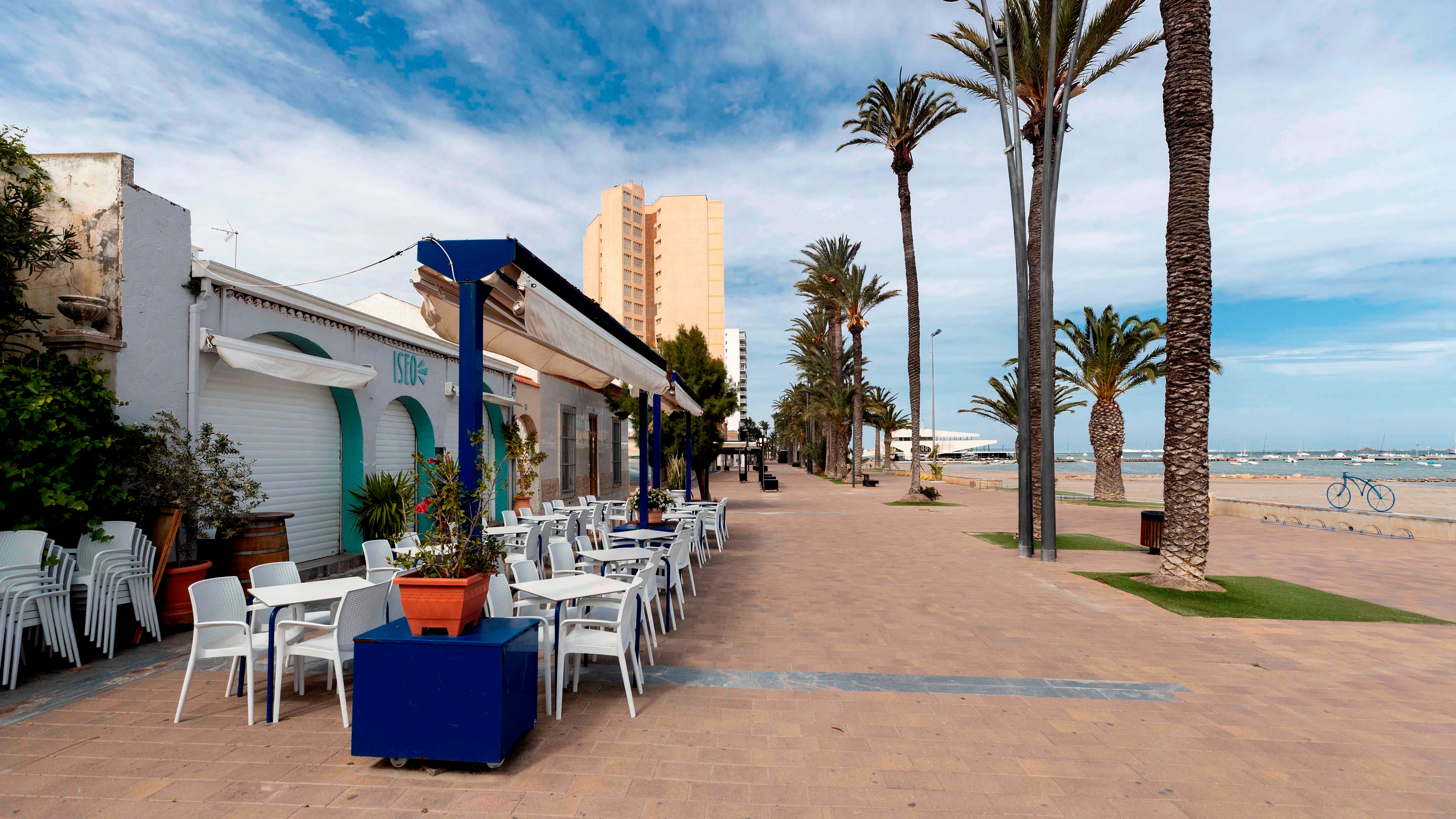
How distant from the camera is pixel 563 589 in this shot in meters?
4.73

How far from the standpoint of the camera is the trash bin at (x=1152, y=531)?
10.6 meters

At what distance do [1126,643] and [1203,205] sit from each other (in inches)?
224

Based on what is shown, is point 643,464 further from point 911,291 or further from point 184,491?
point 911,291

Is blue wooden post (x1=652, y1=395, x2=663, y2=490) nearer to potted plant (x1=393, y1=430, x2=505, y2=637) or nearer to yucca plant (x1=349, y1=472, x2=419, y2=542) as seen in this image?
yucca plant (x1=349, y1=472, x2=419, y2=542)

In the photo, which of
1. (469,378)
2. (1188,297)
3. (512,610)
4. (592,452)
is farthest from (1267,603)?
(592,452)

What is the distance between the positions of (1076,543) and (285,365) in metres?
13.0

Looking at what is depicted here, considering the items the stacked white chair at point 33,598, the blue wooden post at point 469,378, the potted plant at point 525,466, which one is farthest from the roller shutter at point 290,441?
the blue wooden post at point 469,378

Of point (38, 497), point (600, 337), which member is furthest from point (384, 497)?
point (600, 337)

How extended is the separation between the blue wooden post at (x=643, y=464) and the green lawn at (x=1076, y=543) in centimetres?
677

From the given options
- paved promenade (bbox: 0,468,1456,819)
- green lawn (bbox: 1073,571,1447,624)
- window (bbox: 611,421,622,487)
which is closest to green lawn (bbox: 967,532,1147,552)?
green lawn (bbox: 1073,571,1447,624)

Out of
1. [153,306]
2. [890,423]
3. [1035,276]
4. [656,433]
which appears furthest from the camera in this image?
[890,423]

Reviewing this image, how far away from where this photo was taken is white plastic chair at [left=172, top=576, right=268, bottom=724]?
401 cm

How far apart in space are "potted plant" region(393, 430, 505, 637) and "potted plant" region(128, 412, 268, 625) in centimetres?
334

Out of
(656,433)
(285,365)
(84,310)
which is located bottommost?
(656,433)
